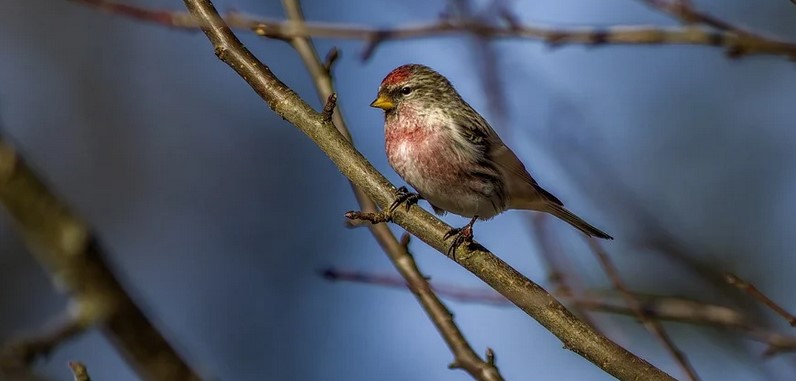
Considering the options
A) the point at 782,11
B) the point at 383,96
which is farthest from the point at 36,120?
the point at 782,11

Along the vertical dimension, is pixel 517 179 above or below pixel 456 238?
above

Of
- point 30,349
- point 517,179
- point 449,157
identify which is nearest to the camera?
point 30,349

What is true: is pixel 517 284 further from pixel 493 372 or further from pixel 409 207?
pixel 409 207

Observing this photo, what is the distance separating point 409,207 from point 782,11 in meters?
5.50

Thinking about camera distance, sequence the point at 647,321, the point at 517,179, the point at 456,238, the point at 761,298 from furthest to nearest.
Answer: the point at 517,179
the point at 456,238
the point at 647,321
the point at 761,298

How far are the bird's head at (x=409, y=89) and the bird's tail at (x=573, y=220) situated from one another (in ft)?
2.19

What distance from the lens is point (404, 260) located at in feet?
9.85

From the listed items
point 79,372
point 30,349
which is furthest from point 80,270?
point 79,372

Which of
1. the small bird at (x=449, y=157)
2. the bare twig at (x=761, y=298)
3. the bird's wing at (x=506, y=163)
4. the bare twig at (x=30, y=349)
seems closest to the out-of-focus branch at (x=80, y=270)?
the bare twig at (x=30, y=349)

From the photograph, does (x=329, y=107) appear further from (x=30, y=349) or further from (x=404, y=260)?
(x=30, y=349)

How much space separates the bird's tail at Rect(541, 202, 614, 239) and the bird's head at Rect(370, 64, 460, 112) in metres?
0.67

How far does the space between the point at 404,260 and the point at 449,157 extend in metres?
1.13

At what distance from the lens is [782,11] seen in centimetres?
739

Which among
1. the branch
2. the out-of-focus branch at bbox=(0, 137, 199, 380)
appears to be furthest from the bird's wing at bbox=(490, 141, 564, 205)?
the out-of-focus branch at bbox=(0, 137, 199, 380)
